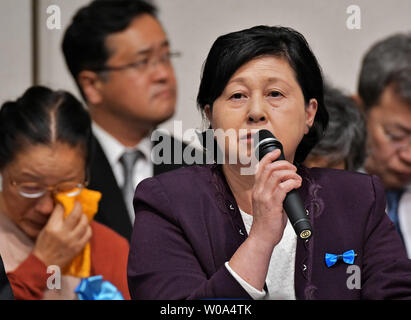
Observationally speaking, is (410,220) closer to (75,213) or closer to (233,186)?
(75,213)

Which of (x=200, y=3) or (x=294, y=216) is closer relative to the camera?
(x=294, y=216)

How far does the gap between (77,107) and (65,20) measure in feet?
1.72

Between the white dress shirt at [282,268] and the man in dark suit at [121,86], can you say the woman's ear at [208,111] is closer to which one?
the white dress shirt at [282,268]

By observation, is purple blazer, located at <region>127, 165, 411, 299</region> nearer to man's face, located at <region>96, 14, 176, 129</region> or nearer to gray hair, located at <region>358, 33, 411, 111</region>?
man's face, located at <region>96, 14, 176, 129</region>

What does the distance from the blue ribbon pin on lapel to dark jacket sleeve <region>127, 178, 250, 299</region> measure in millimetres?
236

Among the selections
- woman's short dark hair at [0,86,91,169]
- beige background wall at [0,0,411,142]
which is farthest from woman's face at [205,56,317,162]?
beige background wall at [0,0,411,142]

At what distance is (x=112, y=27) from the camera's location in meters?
3.13

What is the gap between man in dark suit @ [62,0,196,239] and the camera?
3.06 m

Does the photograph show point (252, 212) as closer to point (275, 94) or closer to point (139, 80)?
point (275, 94)

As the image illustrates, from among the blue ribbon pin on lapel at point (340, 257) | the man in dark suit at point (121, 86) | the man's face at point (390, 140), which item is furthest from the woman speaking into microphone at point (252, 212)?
the man's face at point (390, 140)

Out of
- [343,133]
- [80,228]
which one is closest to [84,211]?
[80,228]

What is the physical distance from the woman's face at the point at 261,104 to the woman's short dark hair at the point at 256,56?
1cm
